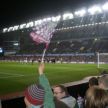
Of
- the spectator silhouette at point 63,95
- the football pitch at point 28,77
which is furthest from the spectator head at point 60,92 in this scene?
the football pitch at point 28,77

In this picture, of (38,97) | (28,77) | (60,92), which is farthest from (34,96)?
(28,77)

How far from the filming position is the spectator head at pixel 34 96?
3.43 metres

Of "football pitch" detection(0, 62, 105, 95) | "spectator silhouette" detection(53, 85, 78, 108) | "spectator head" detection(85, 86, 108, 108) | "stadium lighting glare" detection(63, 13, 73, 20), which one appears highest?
"stadium lighting glare" detection(63, 13, 73, 20)

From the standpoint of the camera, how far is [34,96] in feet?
11.2

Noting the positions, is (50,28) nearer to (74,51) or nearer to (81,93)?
(81,93)

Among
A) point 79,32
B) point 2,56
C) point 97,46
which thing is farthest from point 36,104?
point 2,56

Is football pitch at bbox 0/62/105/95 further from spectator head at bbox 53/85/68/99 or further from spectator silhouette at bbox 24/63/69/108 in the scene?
spectator silhouette at bbox 24/63/69/108

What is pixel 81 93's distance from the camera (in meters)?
9.13

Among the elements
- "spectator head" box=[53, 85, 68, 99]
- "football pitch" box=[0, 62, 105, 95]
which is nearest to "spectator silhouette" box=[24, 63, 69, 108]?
"spectator head" box=[53, 85, 68, 99]

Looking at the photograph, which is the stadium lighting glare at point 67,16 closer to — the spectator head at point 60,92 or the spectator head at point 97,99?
the spectator head at point 60,92

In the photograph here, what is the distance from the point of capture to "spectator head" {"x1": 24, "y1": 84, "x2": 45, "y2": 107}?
11.2 ft

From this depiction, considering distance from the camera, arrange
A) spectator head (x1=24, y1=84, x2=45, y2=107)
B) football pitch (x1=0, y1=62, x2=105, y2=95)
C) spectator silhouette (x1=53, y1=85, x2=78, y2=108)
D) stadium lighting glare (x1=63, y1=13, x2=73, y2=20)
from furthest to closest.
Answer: stadium lighting glare (x1=63, y1=13, x2=73, y2=20), football pitch (x1=0, y1=62, x2=105, y2=95), spectator silhouette (x1=53, y1=85, x2=78, y2=108), spectator head (x1=24, y1=84, x2=45, y2=107)

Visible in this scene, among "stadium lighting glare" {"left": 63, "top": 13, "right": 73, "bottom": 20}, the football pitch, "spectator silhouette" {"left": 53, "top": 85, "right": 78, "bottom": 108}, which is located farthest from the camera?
"stadium lighting glare" {"left": 63, "top": 13, "right": 73, "bottom": 20}

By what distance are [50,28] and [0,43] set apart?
101m
